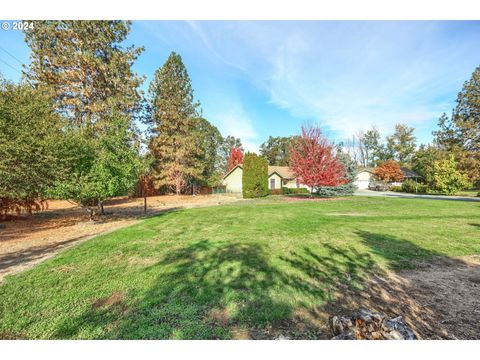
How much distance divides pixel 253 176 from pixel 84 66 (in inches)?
725

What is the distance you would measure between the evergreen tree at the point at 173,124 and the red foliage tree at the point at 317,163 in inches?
500

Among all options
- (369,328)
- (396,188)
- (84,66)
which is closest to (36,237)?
(369,328)

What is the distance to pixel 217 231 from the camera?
27.2ft

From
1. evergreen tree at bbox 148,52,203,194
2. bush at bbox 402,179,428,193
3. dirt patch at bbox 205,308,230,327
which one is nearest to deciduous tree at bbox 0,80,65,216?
dirt patch at bbox 205,308,230,327

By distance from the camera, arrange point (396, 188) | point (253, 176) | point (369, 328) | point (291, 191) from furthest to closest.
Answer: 1. point (396, 188)
2. point (291, 191)
3. point (253, 176)
4. point (369, 328)

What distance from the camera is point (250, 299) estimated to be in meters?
3.48

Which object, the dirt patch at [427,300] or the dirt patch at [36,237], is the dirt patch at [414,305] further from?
the dirt patch at [36,237]

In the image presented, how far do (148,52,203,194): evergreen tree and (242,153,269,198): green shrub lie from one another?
20.3 feet

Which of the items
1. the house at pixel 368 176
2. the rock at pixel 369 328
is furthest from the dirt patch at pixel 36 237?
the house at pixel 368 176

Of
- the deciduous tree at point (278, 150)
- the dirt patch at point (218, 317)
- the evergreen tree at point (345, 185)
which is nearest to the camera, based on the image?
the dirt patch at point (218, 317)

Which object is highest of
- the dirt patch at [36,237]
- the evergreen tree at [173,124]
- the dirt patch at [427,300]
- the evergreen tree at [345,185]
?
the evergreen tree at [173,124]

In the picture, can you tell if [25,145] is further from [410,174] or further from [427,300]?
[410,174]

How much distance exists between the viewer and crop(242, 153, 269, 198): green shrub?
2469 centimetres

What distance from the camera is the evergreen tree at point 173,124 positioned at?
2578 centimetres
